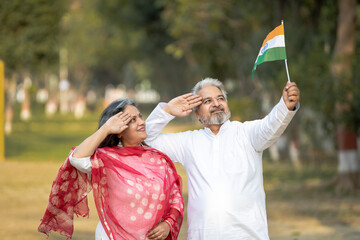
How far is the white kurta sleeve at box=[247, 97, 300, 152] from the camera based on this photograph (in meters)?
4.78

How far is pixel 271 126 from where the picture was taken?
15.8 ft

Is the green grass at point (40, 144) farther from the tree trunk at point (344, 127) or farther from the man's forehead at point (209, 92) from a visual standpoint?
the man's forehead at point (209, 92)

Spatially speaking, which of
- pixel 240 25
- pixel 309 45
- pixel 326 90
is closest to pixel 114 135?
pixel 326 90

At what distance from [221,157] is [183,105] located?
0.47 m

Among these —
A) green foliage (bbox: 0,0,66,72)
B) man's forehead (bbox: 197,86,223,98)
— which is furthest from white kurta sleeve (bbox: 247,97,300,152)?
green foliage (bbox: 0,0,66,72)

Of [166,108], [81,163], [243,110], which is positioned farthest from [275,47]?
[243,110]

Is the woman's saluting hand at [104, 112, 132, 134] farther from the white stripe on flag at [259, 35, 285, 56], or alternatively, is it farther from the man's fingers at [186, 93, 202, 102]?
the white stripe on flag at [259, 35, 285, 56]

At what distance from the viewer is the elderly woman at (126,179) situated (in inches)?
189

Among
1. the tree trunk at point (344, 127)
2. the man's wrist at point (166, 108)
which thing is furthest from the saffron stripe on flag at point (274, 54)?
the tree trunk at point (344, 127)

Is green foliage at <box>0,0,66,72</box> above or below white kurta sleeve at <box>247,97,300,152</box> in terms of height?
above

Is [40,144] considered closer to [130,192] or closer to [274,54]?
[274,54]

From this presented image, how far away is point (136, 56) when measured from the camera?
58.2 meters

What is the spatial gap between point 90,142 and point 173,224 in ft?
2.60

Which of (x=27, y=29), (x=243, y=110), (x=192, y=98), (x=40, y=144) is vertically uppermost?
(x=27, y=29)
